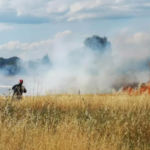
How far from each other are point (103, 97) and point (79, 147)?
29.4 feet

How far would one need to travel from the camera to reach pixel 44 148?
21.0 feet

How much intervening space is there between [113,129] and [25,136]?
2.60 m

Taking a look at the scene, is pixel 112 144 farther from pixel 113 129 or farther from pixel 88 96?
pixel 88 96

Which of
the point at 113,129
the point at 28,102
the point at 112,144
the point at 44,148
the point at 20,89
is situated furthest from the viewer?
the point at 20,89

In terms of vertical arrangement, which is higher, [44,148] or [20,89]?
[20,89]

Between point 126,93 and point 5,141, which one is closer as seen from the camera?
point 5,141

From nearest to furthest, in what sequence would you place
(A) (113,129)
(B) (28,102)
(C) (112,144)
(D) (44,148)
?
(D) (44,148)
(C) (112,144)
(A) (113,129)
(B) (28,102)

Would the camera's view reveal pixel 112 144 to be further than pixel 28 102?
No

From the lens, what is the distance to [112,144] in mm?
7574

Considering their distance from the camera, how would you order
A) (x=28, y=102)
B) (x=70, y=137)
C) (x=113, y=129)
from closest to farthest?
(x=70, y=137)
(x=113, y=129)
(x=28, y=102)

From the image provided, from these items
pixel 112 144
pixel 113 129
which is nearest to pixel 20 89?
pixel 113 129

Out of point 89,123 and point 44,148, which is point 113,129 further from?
point 44,148

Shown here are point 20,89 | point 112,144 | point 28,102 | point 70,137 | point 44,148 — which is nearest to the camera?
point 44,148

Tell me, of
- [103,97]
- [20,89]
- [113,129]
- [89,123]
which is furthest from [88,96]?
[89,123]
